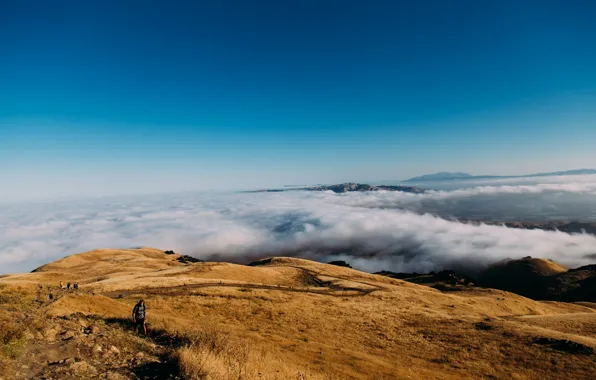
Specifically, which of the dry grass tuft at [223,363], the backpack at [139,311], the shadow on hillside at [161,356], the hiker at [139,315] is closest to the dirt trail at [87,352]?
the shadow on hillside at [161,356]

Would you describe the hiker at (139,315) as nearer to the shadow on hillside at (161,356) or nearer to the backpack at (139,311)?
the backpack at (139,311)

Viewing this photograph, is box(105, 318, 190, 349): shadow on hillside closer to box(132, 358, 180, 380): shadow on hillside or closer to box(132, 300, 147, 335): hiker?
box(132, 300, 147, 335): hiker

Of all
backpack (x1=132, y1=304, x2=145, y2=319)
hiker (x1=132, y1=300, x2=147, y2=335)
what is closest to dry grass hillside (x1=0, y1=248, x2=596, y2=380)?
hiker (x1=132, y1=300, x2=147, y2=335)

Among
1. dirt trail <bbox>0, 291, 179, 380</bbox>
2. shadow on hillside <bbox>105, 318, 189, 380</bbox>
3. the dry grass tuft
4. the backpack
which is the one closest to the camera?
dirt trail <bbox>0, 291, 179, 380</bbox>

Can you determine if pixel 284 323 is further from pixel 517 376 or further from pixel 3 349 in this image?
pixel 3 349

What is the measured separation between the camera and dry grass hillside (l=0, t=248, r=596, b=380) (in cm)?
1208

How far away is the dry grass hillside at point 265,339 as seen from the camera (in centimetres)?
1208

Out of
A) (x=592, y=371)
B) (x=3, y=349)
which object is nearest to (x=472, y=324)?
(x=592, y=371)

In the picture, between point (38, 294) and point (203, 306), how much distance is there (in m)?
14.4

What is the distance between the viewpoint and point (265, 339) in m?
22.4

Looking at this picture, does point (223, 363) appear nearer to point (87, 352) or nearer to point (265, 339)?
point (87, 352)

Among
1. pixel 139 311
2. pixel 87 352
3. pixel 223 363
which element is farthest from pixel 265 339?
pixel 87 352

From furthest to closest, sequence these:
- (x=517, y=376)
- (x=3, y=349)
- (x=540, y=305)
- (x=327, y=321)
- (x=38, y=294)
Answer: (x=540, y=305) → (x=327, y=321) → (x=38, y=294) → (x=517, y=376) → (x=3, y=349)

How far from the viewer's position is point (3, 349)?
448 inches
